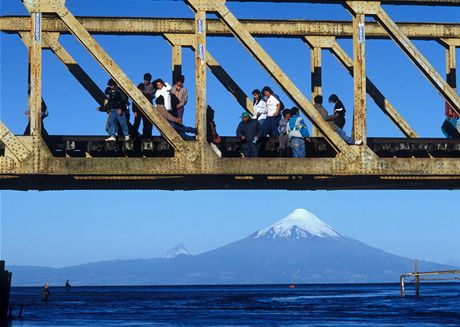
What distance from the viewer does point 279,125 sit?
979 inches

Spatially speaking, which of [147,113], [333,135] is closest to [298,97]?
[333,135]

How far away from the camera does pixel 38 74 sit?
22438 millimetres

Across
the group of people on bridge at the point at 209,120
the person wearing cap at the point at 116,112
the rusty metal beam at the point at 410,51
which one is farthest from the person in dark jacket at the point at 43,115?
the rusty metal beam at the point at 410,51

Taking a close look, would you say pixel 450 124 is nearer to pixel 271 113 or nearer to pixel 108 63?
pixel 271 113

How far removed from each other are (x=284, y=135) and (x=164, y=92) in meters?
2.69

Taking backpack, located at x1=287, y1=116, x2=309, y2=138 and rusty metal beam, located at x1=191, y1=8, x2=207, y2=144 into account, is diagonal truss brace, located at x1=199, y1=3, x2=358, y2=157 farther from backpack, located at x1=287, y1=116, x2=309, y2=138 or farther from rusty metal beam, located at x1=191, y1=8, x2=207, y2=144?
backpack, located at x1=287, y1=116, x2=309, y2=138

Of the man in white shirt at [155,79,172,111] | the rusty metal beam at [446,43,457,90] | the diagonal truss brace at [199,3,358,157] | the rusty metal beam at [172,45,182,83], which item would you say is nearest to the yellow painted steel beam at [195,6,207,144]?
the diagonal truss brace at [199,3,358,157]

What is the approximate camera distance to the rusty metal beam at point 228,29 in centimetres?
2680

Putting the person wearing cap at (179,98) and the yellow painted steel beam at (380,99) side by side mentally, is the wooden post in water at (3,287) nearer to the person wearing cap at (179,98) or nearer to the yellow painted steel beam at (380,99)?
the person wearing cap at (179,98)

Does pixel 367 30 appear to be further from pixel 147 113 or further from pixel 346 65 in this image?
pixel 147 113

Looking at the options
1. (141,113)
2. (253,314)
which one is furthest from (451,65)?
(253,314)

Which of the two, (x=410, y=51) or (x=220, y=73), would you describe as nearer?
(x=410, y=51)

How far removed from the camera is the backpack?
2409 cm

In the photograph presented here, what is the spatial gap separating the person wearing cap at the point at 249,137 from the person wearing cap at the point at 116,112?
240 centimetres
